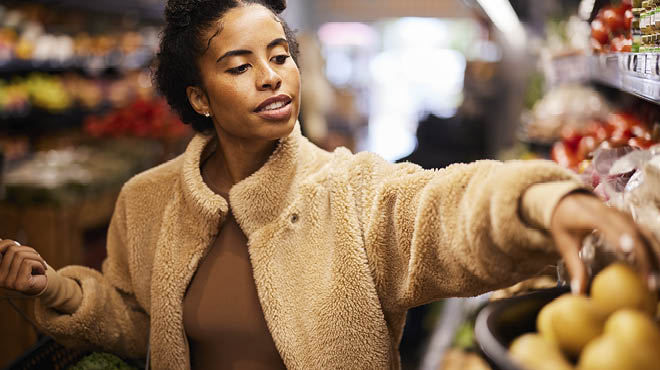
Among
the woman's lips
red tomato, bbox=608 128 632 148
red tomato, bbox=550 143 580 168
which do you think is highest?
the woman's lips

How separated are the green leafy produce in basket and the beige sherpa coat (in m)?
0.04

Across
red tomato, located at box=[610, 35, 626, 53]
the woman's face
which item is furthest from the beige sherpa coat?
red tomato, located at box=[610, 35, 626, 53]

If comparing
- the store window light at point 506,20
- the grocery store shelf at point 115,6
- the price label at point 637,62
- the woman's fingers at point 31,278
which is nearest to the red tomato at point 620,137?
→ the price label at point 637,62

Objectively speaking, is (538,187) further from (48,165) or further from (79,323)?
(48,165)

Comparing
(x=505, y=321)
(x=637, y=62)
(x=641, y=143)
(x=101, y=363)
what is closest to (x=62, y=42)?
(x=101, y=363)

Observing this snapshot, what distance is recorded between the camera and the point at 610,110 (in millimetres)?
3170

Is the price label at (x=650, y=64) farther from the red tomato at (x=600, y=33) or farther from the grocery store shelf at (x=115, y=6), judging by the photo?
the grocery store shelf at (x=115, y=6)

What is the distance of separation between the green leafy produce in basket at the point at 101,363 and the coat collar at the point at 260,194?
46 cm

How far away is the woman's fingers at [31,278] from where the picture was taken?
1437mm

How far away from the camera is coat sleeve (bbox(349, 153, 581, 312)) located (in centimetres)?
88

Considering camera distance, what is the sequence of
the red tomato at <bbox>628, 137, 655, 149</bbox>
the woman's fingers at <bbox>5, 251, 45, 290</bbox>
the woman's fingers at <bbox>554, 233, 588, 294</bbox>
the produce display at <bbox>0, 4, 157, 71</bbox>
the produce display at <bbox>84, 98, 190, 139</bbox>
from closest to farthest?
the woman's fingers at <bbox>554, 233, 588, 294</bbox> < the woman's fingers at <bbox>5, 251, 45, 290</bbox> < the red tomato at <bbox>628, 137, 655, 149</bbox> < the produce display at <bbox>84, 98, 190, 139</bbox> < the produce display at <bbox>0, 4, 157, 71</bbox>

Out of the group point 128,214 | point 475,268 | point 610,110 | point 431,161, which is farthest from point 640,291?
point 431,161

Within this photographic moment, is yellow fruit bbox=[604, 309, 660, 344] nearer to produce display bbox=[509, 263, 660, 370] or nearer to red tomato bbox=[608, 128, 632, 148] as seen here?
produce display bbox=[509, 263, 660, 370]

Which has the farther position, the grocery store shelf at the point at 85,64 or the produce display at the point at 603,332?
the grocery store shelf at the point at 85,64
